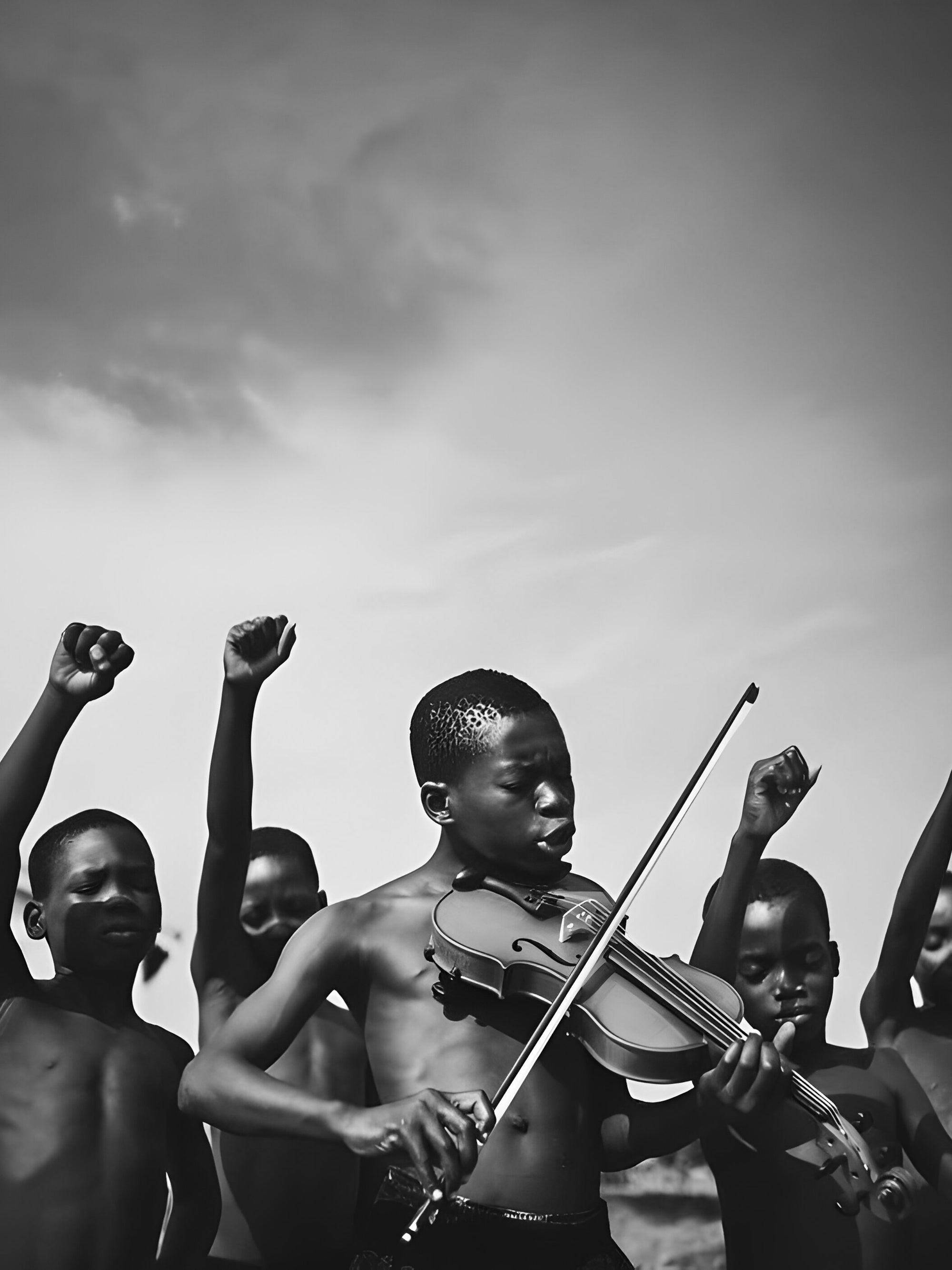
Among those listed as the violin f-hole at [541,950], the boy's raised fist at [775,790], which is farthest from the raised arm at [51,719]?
the boy's raised fist at [775,790]

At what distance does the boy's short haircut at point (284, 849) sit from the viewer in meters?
2.48

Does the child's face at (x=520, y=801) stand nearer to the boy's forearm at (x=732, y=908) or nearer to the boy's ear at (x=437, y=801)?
the boy's ear at (x=437, y=801)

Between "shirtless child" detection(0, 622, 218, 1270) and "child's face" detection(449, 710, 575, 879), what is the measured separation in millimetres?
513

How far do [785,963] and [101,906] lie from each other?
109 cm

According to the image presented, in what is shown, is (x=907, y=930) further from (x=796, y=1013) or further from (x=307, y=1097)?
(x=307, y=1097)

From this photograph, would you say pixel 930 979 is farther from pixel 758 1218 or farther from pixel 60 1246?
pixel 60 1246

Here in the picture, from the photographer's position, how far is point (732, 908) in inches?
84.9

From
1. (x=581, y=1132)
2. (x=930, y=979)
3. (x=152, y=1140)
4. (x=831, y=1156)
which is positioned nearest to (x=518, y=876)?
(x=581, y=1132)

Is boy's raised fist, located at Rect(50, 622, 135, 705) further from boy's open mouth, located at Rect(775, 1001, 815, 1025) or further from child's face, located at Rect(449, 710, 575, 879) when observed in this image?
boy's open mouth, located at Rect(775, 1001, 815, 1025)

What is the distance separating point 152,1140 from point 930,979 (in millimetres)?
1439

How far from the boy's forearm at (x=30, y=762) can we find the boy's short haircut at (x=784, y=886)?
108cm

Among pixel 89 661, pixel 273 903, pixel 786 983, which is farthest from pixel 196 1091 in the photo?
pixel 786 983

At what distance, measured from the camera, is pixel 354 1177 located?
2250 millimetres

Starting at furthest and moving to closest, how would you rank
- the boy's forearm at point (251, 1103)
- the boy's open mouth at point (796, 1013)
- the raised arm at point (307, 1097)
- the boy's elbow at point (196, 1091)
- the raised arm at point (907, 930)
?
the raised arm at point (907, 930) < the boy's open mouth at point (796, 1013) < the boy's elbow at point (196, 1091) < the boy's forearm at point (251, 1103) < the raised arm at point (307, 1097)
